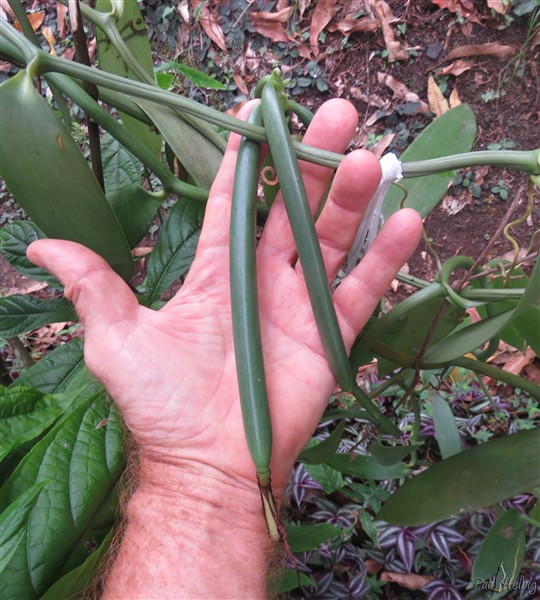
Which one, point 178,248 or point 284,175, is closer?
Answer: point 284,175

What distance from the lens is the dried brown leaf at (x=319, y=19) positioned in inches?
71.6

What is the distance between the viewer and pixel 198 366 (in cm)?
72

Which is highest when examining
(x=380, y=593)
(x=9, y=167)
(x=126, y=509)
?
Result: (x=9, y=167)

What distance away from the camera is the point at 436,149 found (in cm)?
79

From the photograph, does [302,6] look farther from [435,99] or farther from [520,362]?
[520,362]

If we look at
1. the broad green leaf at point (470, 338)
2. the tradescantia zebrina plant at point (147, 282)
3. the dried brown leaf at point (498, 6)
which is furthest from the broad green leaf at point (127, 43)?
the dried brown leaf at point (498, 6)

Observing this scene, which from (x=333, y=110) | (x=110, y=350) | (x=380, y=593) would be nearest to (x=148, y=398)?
(x=110, y=350)

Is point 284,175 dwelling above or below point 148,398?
above

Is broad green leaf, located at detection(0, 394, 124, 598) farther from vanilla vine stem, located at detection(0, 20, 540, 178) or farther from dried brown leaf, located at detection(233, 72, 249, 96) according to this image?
dried brown leaf, located at detection(233, 72, 249, 96)

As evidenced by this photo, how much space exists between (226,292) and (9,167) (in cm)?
33

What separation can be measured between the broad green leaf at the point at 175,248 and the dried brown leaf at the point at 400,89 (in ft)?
3.72

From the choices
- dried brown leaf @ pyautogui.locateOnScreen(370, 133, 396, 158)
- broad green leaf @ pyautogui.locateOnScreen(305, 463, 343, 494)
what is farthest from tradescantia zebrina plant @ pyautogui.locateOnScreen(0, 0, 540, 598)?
dried brown leaf @ pyautogui.locateOnScreen(370, 133, 396, 158)

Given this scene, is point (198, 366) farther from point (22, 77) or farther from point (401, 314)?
point (22, 77)

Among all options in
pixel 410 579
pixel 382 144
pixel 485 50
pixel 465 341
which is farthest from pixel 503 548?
pixel 485 50
